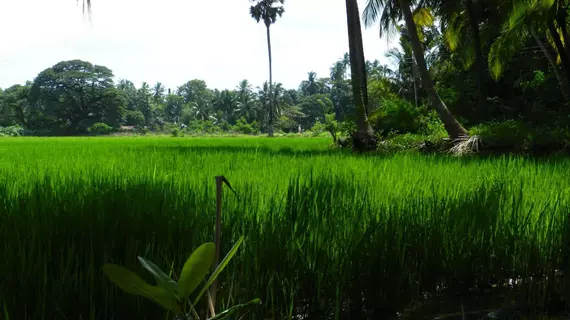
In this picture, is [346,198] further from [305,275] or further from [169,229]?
[169,229]

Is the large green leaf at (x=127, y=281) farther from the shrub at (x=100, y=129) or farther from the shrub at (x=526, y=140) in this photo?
the shrub at (x=100, y=129)

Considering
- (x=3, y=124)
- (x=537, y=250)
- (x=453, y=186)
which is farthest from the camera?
(x=3, y=124)

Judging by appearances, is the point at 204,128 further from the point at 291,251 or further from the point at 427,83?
the point at 291,251

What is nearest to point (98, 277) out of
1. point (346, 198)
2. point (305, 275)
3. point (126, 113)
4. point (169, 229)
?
point (169, 229)

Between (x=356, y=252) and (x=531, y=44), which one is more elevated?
(x=531, y=44)

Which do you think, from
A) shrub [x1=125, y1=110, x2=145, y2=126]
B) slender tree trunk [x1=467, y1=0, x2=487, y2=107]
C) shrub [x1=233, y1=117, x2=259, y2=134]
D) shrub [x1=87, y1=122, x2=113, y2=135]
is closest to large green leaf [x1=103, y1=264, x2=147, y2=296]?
slender tree trunk [x1=467, y1=0, x2=487, y2=107]

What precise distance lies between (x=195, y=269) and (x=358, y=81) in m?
8.51

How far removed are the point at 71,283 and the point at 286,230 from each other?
2.38ft

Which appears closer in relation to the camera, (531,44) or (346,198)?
(346,198)

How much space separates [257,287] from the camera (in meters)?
1.21

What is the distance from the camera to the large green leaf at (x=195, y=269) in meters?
0.35

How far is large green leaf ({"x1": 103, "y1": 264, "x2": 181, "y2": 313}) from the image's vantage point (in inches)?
13.8

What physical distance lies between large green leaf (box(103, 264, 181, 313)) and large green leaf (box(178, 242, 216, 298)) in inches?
0.5

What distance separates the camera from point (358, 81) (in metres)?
8.56
